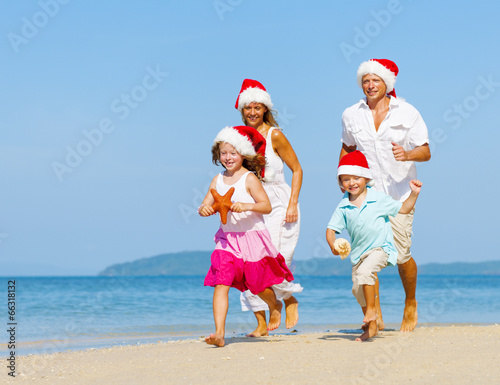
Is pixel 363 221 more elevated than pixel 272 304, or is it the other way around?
pixel 363 221

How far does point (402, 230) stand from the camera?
597 centimetres

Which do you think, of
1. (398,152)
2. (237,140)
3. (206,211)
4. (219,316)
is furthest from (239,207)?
(398,152)

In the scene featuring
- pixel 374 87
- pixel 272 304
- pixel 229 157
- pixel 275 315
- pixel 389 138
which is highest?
pixel 374 87

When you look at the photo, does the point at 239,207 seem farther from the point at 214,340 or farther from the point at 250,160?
the point at 214,340

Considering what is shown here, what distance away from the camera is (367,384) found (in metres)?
3.74

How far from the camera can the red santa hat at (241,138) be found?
18.3 feet

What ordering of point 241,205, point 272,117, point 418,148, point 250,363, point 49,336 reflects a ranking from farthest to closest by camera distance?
1. point 49,336
2. point 272,117
3. point 418,148
4. point 241,205
5. point 250,363

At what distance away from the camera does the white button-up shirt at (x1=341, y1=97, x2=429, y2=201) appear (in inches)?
236

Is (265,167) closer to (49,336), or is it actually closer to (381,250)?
(381,250)

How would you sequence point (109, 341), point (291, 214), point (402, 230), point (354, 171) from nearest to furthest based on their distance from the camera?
point (354, 171) → point (402, 230) → point (291, 214) → point (109, 341)

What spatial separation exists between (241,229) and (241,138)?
0.76m

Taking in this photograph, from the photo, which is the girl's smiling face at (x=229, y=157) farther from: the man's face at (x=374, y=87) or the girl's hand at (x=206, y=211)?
the man's face at (x=374, y=87)

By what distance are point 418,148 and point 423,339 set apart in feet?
5.35

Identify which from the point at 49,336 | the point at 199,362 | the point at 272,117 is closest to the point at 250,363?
the point at 199,362
